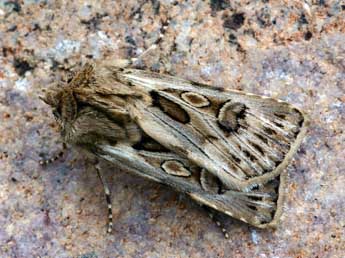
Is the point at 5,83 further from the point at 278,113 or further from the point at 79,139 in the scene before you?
the point at 278,113

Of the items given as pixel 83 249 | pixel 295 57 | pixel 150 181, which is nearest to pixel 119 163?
pixel 150 181

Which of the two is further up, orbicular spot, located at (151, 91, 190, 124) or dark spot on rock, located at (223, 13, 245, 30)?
dark spot on rock, located at (223, 13, 245, 30)

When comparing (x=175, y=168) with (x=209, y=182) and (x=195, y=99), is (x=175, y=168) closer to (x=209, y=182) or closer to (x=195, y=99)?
(x=209, y=182)

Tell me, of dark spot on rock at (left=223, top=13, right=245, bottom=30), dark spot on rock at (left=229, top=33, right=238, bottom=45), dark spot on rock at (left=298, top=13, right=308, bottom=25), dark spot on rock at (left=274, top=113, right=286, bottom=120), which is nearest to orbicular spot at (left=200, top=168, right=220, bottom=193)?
dark spot on rock at (left=274, top=113, right=286, bottom=120)

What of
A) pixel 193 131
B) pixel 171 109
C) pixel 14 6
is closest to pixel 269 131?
pixel 193 131

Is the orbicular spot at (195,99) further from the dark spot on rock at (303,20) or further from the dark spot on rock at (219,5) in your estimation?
the dark spot on rock at (303,20)

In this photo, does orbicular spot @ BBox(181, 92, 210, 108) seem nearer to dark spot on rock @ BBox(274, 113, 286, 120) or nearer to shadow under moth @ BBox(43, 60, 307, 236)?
shadow under moth @ BBox(43, 60, 307, 236)

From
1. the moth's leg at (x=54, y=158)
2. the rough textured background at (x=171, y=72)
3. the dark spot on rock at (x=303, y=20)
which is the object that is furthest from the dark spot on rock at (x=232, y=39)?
the moth's leg at (x=54, y=158)
